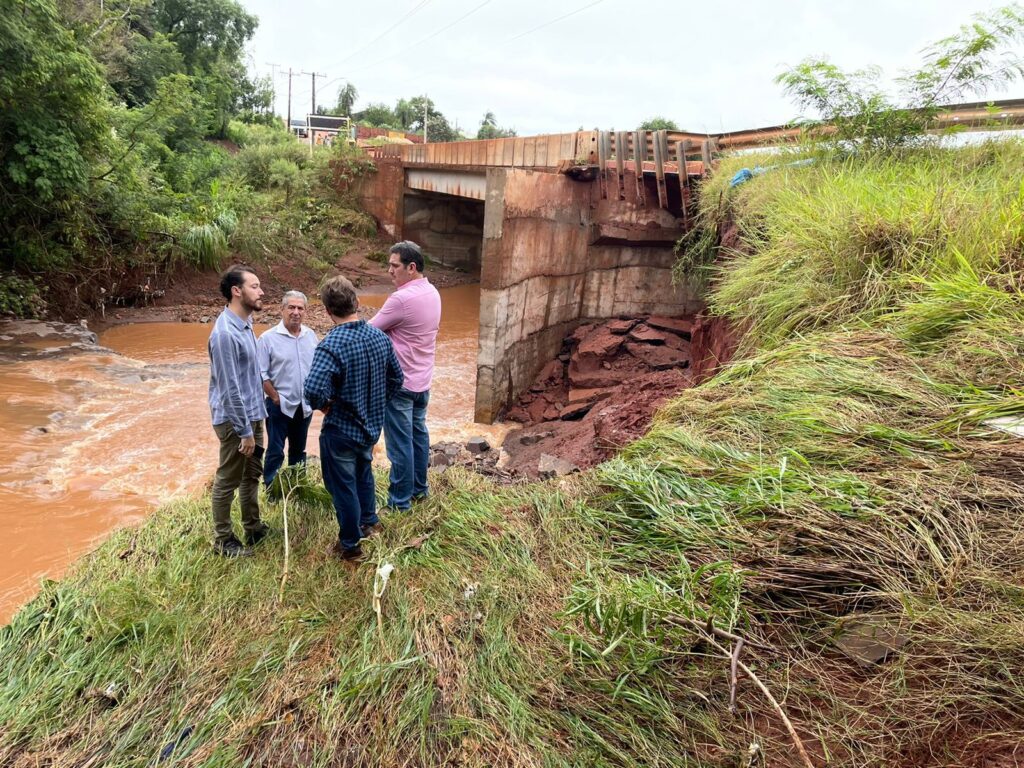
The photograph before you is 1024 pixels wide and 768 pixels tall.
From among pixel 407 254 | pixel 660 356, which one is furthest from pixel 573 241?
pixel 407 254

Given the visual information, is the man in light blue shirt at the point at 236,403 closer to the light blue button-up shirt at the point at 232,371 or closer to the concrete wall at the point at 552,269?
the light blue button-up shirt at the point at 232,371

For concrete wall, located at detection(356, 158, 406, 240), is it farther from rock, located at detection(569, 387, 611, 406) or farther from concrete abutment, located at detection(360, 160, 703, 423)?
rock, located at detection(569, 387, 611, 406)

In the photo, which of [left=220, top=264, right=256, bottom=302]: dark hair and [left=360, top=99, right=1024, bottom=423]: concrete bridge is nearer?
[left=220, top=264, right=256, bottom=302]: dark hair

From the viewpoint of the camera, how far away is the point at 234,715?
235 cm

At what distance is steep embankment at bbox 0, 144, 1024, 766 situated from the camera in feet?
6.63

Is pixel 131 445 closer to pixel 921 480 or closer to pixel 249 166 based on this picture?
pixel 921 480

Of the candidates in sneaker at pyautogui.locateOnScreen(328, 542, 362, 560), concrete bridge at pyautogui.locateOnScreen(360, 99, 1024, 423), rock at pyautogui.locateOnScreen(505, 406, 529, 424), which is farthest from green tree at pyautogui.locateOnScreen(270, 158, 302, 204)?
sneaker at pyautogui.locateOnScreen(328, 542, 362, 560)

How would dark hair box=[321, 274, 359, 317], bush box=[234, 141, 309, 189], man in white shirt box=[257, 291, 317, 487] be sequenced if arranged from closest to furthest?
dark hair box=[321, 274, 359, 317] < man in white shirt box=[257, 291, 317, 487] < bush box=[234, 141, 309, 189]

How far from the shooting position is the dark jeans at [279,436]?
14.2ft

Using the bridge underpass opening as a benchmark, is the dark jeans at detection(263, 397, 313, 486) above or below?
below

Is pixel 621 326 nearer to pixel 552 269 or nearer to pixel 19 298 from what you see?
pixel 552 269

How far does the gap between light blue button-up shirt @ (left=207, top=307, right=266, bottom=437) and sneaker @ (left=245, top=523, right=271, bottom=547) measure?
2.43 feet

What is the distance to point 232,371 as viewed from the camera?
3.29 meters

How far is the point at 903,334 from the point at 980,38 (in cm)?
428
